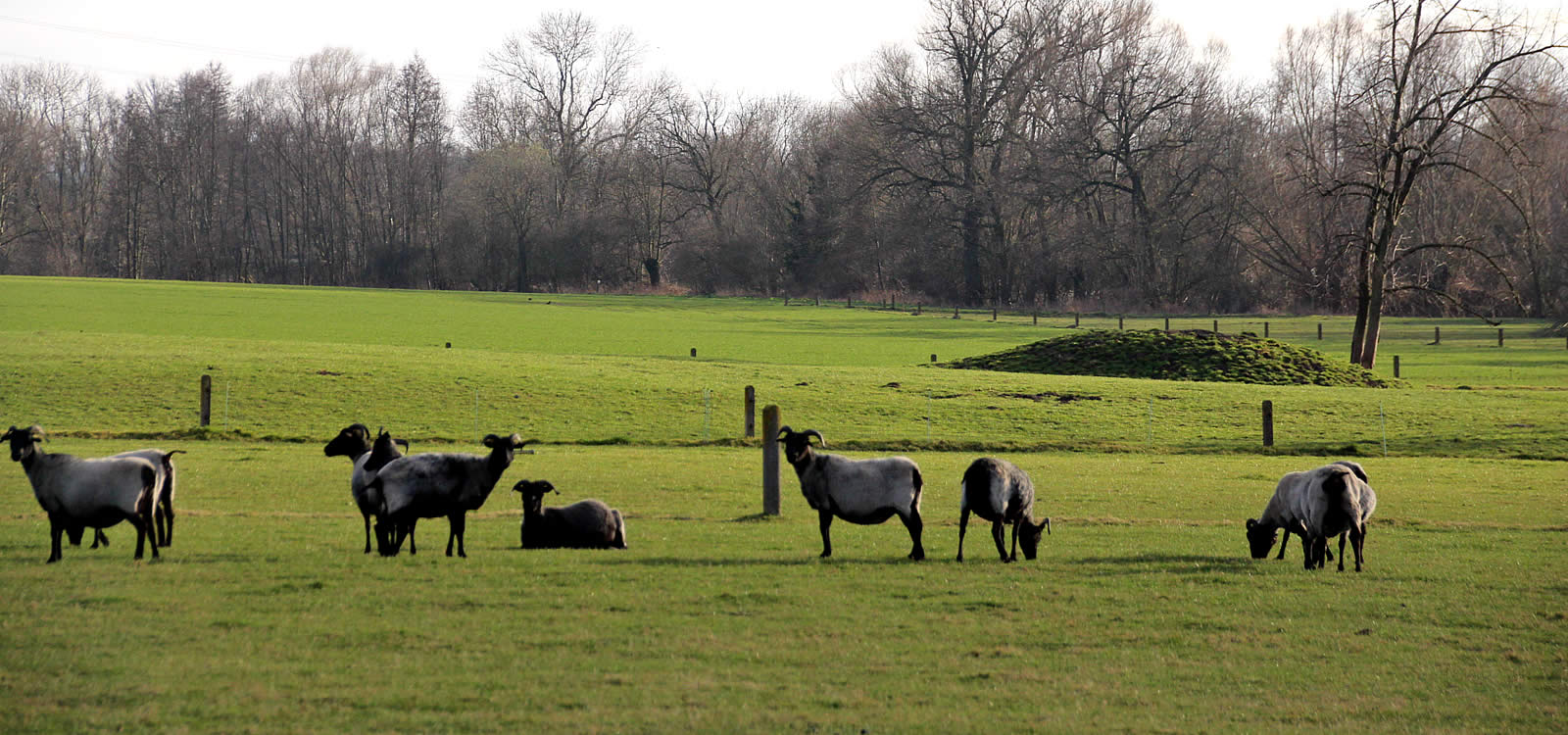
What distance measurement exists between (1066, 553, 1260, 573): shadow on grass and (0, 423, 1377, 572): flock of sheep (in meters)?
0.55

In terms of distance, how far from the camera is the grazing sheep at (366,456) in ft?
46.4

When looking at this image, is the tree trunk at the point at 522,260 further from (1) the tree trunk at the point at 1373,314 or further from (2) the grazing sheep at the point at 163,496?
(2) the grazing sheep at the point at 163,496

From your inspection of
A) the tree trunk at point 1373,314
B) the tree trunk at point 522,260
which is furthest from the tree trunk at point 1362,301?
the tree trunk at point 522,260

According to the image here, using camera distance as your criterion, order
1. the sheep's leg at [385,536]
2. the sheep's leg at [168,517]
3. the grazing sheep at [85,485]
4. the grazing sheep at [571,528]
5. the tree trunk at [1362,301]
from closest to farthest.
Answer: the grazing sheep at [85,485] < the sheep's leg at [385,536] < the sheep's leg at [168,517] < the grazing sheep at [571,528] < the tree trunk at [1362,301]

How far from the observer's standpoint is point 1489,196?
95312 mm

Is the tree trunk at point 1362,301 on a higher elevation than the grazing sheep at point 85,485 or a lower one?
higher

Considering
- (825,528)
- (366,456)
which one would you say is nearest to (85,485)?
(366,456)

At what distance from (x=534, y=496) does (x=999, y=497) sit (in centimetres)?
535

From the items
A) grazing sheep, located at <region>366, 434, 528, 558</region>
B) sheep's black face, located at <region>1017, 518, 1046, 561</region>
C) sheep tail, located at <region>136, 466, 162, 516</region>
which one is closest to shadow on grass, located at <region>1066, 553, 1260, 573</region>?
sheep's black face, located at <region>1017, 518, 1046, 561</region>

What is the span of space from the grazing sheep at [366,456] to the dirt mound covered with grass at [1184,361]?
37.7 m

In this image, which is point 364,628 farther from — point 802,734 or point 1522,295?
point 1522,295

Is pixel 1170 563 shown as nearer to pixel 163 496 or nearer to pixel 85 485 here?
pixel 163 496

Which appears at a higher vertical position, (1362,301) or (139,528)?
(1362,301)

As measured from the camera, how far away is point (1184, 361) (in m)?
50.7
